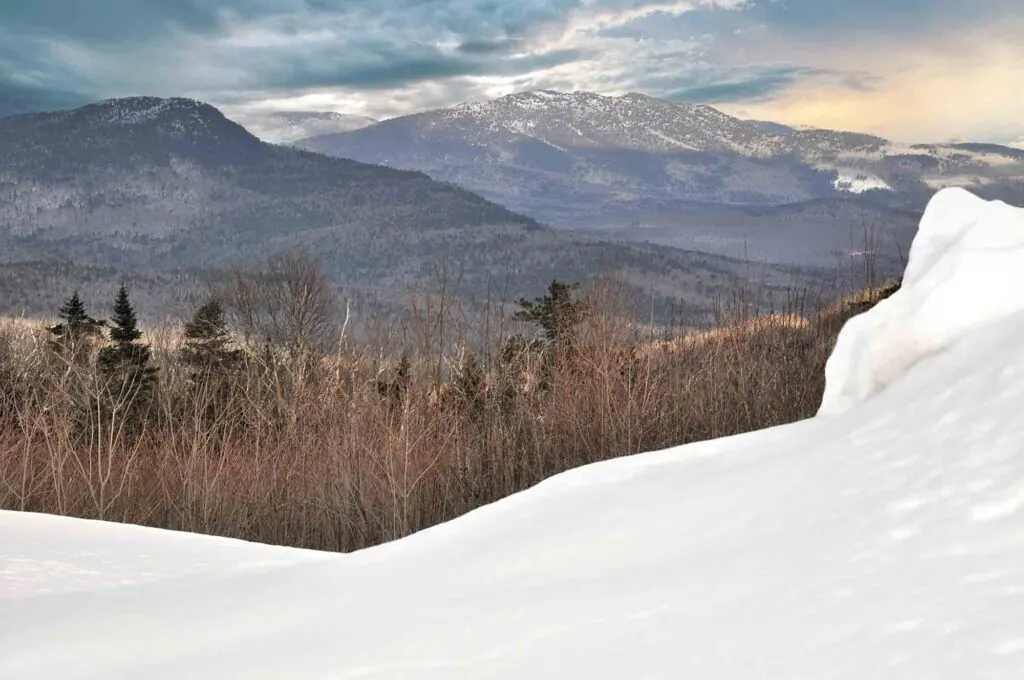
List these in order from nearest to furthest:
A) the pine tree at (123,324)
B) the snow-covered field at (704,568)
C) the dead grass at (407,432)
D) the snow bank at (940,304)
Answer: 1. the snow-covered field at (704,568)
2. the snow bank at (940,304)
3. the dead grass at (407,432)
4. the pine tree at (123,324)

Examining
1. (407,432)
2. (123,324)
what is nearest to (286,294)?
(123,324)

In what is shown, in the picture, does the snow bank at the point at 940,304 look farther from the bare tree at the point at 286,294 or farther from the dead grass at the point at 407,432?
the bare tree at the point at 286,294

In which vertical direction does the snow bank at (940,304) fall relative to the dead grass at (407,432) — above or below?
above

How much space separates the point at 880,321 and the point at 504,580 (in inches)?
62.0

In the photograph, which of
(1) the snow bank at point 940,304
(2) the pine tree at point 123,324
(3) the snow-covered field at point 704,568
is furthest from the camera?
(2) the pine tree at point 123,324

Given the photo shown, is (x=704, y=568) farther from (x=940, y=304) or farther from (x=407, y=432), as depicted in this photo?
(x=407, y=432)

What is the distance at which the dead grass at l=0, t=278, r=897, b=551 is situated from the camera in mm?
4738

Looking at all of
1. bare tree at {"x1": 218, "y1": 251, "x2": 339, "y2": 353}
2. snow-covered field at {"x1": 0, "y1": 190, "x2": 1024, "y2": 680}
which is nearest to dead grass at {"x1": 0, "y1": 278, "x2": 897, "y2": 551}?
snow-covered field at {"x1": 0, "y1": 190, "x2": 1024, "y2": 680}

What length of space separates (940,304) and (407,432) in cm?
288

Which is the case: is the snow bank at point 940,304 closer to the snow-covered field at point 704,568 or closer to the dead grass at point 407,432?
the snow-covered field at point 704,568

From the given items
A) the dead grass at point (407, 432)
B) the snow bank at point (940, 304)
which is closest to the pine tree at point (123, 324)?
the dead grass at point (407, 432)

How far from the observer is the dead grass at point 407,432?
4738 mm

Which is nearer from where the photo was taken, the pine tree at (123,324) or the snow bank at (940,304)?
the snow bank at (940,304)

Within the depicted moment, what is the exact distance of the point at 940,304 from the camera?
2.62 meters
